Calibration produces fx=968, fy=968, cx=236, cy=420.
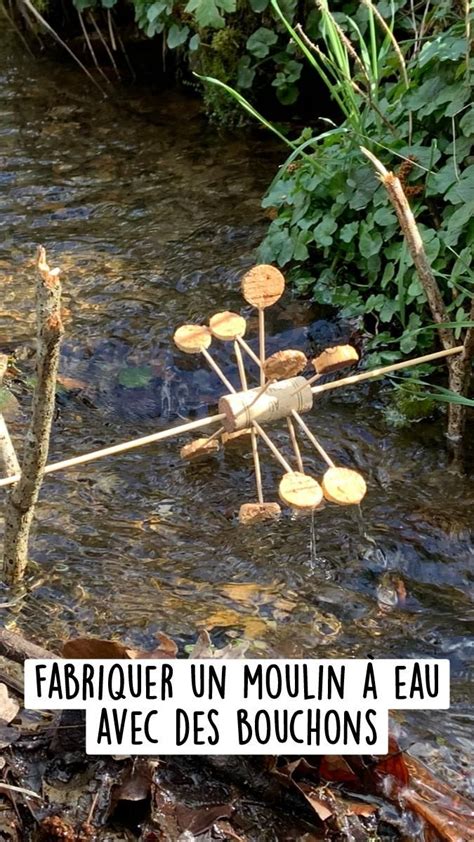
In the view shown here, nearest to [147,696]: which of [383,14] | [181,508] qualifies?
[181,508]

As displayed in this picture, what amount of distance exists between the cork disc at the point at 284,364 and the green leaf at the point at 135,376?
58.0 inches

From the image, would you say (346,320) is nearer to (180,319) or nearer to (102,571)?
(180,319)

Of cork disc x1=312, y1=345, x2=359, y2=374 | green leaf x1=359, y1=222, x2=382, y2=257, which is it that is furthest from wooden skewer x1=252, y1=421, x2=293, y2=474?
green leaf x1=359, y1=222, x2=382, y2=257

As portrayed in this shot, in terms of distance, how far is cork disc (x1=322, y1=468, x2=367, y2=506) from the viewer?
1.97m

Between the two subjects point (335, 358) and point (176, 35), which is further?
point (176, 35)

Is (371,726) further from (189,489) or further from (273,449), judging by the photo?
(189,489)

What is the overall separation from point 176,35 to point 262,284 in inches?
128

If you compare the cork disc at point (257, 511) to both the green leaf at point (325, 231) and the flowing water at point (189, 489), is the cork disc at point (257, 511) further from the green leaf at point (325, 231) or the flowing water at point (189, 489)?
the green leaf at point (325, 231)

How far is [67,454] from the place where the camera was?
313 cm

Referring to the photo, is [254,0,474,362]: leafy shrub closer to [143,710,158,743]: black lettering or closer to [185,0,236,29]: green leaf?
→ [185,0,236,29]: green leaf

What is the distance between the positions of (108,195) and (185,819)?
139 inches

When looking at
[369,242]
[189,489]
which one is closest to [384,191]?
[369,242]

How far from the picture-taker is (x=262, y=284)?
217cm

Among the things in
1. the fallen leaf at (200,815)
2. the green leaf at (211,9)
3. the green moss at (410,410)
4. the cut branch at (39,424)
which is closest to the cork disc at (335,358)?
the cut branch at (39,424)
